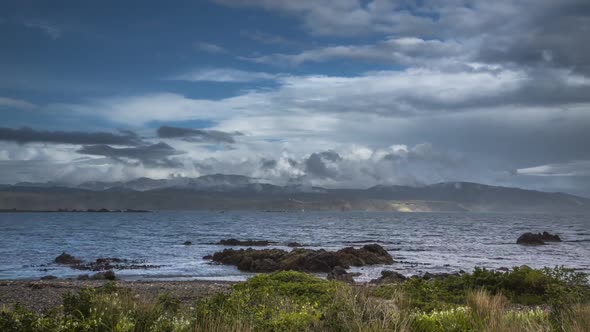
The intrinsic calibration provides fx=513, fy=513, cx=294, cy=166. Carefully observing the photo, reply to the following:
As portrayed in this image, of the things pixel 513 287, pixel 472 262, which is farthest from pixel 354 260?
pixel 513 287

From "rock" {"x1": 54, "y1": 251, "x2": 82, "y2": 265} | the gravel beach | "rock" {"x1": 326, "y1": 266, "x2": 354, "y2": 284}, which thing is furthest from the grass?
"rock" {"x1": 54, "y1": 251, "x2": 82, "y2": 265}

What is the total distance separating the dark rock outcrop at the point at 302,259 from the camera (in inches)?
1336

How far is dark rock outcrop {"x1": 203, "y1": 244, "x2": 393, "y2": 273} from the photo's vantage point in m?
33.9

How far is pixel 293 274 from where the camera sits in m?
19.0

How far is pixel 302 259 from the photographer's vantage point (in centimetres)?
3441

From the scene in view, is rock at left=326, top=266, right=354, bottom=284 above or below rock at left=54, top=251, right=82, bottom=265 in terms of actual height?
Answer: above

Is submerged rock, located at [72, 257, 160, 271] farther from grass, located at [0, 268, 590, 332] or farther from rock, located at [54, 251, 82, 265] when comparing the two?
grass, located at [0, 268, 590, 332]

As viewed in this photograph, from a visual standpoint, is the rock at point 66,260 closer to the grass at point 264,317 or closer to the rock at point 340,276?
the rock at point 340,276

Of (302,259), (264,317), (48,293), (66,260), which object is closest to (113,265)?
(66,260)

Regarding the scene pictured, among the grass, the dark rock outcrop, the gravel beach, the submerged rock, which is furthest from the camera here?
the submerged rock

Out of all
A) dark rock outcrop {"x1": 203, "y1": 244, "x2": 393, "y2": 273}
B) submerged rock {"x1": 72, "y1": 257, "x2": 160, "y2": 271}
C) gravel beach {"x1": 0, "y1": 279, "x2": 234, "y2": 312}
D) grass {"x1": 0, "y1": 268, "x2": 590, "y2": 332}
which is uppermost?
grass {"x1": 0, "y1": 268, "x2": 590, "y2": 332}

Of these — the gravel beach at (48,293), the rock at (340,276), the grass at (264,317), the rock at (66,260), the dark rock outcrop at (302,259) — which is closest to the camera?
the grass at (264,317)

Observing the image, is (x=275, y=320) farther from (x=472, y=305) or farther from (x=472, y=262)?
(x=472, y=262)

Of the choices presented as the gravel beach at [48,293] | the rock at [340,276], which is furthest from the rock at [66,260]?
the rock at [340,276]
